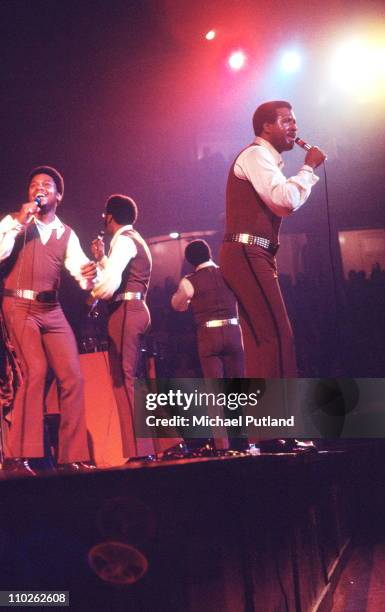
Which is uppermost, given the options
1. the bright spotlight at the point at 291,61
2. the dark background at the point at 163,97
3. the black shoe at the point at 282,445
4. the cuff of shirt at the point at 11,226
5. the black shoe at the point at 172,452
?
the bright spotlight at the point at 291,61

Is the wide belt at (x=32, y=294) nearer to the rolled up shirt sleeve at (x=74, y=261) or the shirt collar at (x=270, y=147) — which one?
the rolled up shirt sleeve at (x=74, y=261)

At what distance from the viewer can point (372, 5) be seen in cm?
761

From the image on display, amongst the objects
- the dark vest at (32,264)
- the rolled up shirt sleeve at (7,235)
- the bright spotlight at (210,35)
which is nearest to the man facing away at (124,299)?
the dark vest at (32,264)

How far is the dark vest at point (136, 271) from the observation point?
11.9 ft

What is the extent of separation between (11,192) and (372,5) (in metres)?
4.66

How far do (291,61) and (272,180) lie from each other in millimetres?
5908

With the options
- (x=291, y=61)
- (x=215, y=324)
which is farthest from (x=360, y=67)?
(x=215, y=324)

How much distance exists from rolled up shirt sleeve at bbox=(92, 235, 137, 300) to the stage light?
18.3ft

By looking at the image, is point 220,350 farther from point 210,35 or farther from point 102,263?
point 210,35

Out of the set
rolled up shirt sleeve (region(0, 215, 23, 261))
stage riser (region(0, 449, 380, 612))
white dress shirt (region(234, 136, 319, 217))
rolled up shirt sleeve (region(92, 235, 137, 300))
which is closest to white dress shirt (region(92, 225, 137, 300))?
rolled up shirt sleeve (region(92, 235, 137, 300))

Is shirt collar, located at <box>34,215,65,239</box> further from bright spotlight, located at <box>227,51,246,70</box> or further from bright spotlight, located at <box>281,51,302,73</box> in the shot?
bright spotlight, located at <box>281,51,302,73</box>

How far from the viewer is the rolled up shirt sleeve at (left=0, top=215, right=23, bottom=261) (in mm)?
3021

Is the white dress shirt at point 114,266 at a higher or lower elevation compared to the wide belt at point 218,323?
higher

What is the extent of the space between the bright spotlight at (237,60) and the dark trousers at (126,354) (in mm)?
4874
